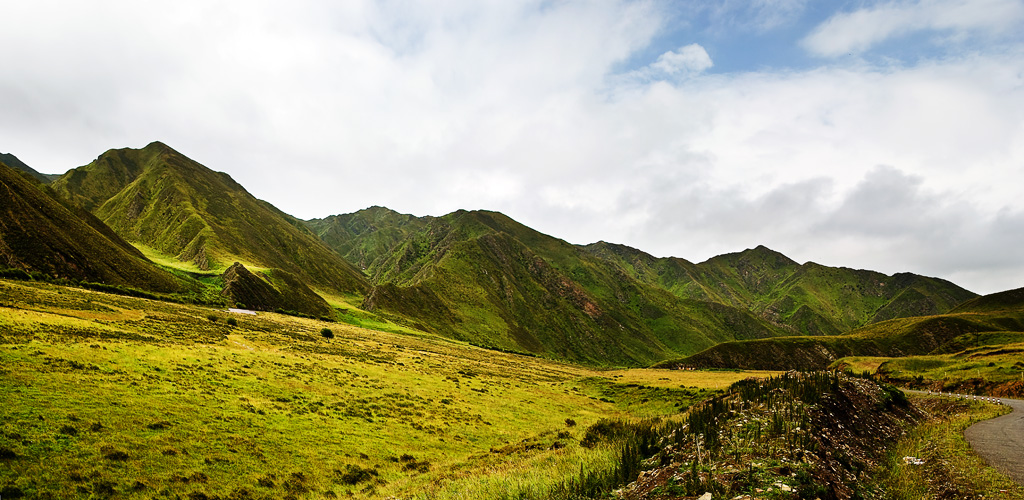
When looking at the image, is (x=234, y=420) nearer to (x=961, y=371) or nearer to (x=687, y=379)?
(x=687, y=379)

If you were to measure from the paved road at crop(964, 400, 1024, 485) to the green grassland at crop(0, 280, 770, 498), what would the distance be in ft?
33.9

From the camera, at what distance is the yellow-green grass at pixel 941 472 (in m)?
8.68

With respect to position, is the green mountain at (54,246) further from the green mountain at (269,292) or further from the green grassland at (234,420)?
the green grassland at (234,420)

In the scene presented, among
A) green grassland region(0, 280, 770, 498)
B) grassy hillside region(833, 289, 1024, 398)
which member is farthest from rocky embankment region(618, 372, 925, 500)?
grassy hillside region(833, 289, 1024, 398)

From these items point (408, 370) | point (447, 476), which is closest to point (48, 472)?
point (447, 476)

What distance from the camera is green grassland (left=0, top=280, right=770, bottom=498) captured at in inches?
559

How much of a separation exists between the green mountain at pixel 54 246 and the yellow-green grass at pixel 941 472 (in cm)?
9876

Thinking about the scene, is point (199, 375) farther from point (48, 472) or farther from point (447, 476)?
point (447, 476)

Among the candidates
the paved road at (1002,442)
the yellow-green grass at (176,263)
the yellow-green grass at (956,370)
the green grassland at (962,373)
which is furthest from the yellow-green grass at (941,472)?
the yellow-green grass at (176,263)

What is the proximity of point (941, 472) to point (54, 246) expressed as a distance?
359 feet

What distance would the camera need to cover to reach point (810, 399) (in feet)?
48.1

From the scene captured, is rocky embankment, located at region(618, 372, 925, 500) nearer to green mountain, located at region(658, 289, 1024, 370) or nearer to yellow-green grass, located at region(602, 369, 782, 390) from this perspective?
yellow-green grass, located at region(602, 369, 782, 390)

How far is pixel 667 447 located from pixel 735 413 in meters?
4.72

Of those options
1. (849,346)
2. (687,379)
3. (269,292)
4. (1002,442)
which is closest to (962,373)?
(687,379)
